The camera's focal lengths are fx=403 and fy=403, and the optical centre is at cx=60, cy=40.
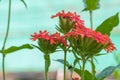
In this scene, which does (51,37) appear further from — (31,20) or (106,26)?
(31,20)

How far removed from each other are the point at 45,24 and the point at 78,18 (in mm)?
3112

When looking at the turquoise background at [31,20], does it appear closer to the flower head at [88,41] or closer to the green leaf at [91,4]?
the green leaf at [91,4]

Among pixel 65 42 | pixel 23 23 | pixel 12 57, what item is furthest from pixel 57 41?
pixel 23 23

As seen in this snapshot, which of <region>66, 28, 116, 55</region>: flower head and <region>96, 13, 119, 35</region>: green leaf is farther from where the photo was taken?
<region>96, 13, 119, 35</region>: green leaf

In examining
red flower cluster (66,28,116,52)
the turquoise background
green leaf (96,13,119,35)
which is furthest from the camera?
the turquoise background

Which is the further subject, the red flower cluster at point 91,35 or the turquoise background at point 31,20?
the turquoise background at point 31,20

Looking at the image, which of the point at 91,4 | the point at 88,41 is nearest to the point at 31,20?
the point at 91,4

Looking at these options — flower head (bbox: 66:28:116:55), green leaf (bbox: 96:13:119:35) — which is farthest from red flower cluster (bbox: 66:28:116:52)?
green leaf (bbox: 96:13:119:35)

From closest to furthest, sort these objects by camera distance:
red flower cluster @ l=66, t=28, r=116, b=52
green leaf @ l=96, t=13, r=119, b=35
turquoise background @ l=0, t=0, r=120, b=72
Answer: red flower cluster @ l=66, t=28, r=116, b=52
green leaf @ l=96, t=13, r=119, b=35
turquoise background @ l=0, t=0, r=120, b=72

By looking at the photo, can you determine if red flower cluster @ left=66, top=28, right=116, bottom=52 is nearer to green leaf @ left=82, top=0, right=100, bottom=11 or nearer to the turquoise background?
green leaf @ left=82, top=0, right=100, bottom=11

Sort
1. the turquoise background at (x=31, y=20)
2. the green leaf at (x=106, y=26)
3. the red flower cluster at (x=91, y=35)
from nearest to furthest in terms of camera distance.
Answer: the red flower cluster at (x=91, y=35), the green leaf at (x=106, y=26), the turquoise background at (x=31, y=20)

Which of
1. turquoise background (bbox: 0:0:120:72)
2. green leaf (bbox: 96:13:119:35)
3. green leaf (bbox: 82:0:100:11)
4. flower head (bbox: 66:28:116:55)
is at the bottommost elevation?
flower head (bbox: 66:28:116:55)

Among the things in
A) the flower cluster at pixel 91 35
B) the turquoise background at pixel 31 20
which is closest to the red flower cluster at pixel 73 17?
the flower cluster at pixel 91 35

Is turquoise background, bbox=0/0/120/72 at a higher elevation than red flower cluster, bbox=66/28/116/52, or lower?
higher
